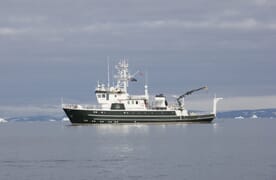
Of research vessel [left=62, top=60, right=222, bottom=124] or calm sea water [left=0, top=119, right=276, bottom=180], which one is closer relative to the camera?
calm sea water [left=0, top=119, right=276, bottom=180]

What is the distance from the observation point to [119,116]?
150250 millimetres

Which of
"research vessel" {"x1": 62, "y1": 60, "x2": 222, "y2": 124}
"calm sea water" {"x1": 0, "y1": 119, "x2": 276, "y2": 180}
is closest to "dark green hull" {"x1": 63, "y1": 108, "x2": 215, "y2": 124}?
"research vessel" {"x1": 62, "y1": 60, "x2": 222, "y2": 124}

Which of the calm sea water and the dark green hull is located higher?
the dark green hull

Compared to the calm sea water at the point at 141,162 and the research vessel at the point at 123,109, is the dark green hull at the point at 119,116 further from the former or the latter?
the calm sea water at the point at 141,162

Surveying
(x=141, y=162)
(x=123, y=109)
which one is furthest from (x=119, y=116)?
(x=141, y=162)

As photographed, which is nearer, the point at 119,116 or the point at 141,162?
the point at 141,162

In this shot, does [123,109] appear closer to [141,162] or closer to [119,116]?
[119,116]

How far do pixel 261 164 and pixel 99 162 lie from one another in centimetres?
1606

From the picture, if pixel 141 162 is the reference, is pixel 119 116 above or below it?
above

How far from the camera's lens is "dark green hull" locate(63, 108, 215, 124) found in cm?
14738

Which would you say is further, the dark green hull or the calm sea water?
the dark green hull

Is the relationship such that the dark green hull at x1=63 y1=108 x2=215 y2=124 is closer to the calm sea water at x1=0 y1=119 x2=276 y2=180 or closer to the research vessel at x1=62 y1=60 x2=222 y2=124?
the research vessel at x1=62 y1=60 x2=222 y2=124

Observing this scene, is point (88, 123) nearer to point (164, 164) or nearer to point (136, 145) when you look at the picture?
point (136, 145)

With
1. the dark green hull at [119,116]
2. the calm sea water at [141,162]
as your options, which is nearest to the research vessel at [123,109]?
the dark green hull at [119,116]
